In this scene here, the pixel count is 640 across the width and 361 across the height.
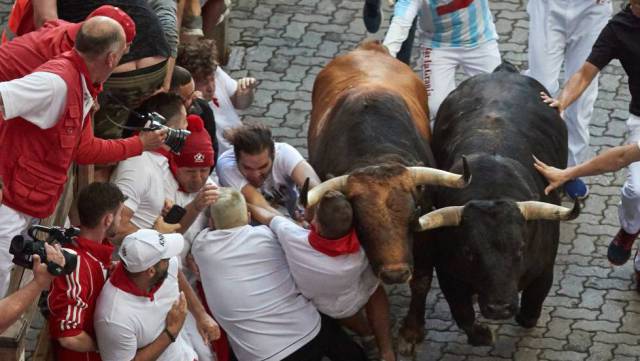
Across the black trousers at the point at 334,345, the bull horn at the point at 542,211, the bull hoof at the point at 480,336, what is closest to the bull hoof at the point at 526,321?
the bull hoof at the point at 480,336

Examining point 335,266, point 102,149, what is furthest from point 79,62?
point 335,266

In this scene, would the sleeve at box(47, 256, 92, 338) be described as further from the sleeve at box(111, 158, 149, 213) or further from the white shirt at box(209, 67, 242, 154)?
the white shirt at box(209, 67, 242, 154)

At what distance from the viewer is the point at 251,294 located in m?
8.65

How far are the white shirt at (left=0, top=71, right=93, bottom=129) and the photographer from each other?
2.83 feet

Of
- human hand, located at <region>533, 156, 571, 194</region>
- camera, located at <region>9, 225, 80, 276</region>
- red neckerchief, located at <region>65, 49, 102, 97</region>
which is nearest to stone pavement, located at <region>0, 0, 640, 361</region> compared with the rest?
human hand, located at <region>533, 156, 571, 194</region>

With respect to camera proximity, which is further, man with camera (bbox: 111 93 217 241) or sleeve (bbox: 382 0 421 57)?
sleeve (bbox: 382 0 421 57)

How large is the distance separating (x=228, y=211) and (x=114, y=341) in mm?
1507

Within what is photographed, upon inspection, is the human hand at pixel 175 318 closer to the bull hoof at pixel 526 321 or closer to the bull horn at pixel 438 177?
the bull horn at pixel 438 177

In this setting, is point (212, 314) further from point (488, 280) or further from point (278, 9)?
point (278, 9)

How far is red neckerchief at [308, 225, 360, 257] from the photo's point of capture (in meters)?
8.45

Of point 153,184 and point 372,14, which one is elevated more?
point 153,184

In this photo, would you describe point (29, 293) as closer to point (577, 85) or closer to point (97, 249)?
point (97, 249)

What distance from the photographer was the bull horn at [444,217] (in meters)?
8.91

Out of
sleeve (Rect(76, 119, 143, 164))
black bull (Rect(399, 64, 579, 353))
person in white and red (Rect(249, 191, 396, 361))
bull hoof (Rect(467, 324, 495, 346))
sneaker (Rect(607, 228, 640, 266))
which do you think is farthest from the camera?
sneaker (Rect(607, 228, 640, 266))
